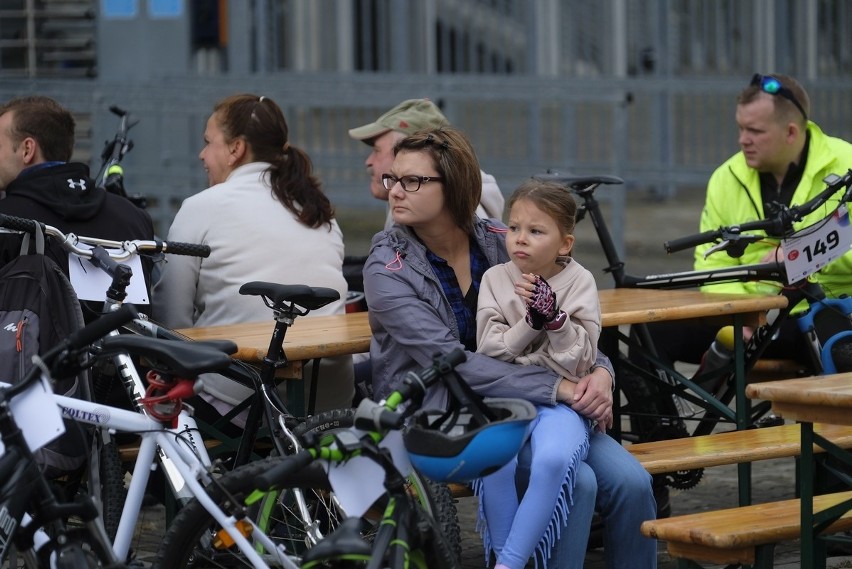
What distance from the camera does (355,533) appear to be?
325 cm

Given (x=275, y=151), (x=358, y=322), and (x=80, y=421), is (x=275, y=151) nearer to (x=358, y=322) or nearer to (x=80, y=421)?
(x=358, y=322)

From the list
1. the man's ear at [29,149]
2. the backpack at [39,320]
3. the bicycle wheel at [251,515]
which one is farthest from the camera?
the man's ear at [29,149]

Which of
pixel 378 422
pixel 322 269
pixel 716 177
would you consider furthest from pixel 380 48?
pixel 378 422

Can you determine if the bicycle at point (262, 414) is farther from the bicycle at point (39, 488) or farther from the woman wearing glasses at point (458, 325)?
the bicycle at point (39, 488)

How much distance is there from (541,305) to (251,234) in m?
1.46

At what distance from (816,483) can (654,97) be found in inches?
313

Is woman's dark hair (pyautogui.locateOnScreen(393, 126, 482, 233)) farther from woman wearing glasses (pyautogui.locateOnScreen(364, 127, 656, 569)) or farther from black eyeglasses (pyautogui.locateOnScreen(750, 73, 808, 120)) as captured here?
black eyeglasses (pyautogui.locateOnScreen(750, 73, 808, 120))

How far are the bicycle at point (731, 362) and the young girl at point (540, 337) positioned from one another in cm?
104

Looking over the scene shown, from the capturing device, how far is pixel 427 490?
3838 mm

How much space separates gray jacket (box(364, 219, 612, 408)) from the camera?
171 inches

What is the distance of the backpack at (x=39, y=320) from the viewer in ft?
14.0

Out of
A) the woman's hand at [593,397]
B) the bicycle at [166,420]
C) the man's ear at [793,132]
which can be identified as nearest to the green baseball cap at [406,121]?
the man's ear at [793,132]

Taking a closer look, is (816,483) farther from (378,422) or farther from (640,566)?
(378,422)

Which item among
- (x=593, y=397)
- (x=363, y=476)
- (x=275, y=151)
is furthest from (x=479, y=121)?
(x=363, y=476)
